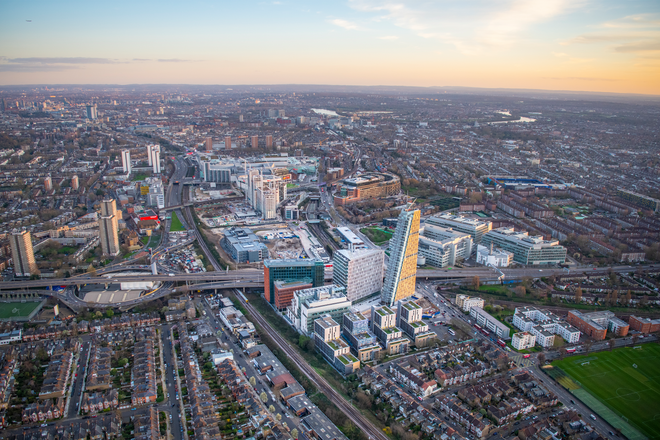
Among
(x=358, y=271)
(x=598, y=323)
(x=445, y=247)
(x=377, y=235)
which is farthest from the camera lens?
(x=377, y=235)

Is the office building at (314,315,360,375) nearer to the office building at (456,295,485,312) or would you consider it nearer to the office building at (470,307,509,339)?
the office building at (470,307,509,339)

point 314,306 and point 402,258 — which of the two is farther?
point 402,258

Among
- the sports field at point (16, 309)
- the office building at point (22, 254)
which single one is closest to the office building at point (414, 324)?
the sports field at point (16, 309)

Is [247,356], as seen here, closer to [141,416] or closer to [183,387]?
[183,387]

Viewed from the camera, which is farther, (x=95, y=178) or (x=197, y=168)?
(x=197, y=168)

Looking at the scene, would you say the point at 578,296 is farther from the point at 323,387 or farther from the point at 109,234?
the point at 109,234

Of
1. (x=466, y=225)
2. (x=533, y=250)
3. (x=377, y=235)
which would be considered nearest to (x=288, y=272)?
(x=377, y=235)

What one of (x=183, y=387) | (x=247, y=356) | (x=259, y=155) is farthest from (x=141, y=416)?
(x=259, y=155)

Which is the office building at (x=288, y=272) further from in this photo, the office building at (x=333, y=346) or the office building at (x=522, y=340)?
the office building at (x=522, y=340)
